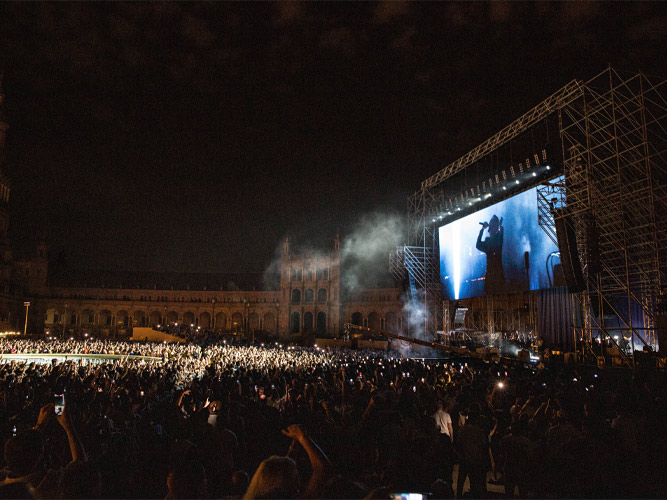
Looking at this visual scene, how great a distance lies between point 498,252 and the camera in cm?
2845

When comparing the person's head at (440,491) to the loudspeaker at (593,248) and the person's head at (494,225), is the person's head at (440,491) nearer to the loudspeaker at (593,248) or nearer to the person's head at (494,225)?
the loudspeaker at (593,248)

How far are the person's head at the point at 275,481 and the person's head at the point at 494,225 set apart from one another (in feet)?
92.4

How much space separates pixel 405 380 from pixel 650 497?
7297mm

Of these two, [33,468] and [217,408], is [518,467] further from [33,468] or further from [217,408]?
[33,468]

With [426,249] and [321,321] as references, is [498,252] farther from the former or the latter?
[321,321]

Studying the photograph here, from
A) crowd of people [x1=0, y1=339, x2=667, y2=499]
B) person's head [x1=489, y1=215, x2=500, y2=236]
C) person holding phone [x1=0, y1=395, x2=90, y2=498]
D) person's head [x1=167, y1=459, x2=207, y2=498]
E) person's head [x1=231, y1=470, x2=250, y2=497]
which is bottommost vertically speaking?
crowd of people [x1=0, y1=339, x2=667, y2=499]

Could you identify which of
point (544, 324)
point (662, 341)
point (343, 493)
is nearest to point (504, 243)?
point (544, 324)

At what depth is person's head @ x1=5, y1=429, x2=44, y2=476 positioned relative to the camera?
3.12m

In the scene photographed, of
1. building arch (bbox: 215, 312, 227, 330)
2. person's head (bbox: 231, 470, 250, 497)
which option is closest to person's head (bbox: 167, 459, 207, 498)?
person's head (bbox: 231, 470, 250, 497)

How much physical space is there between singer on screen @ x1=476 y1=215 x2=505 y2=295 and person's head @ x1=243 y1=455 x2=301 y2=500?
2735 cm

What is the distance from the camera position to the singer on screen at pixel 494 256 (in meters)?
28.2

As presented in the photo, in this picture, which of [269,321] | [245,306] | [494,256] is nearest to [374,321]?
[269,321]

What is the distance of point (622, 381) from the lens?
1511cm

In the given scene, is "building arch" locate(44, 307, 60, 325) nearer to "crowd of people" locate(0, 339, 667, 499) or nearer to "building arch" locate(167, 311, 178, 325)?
"building arch" locate(167, 311, 178, 325)
